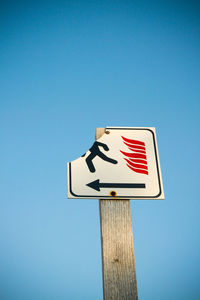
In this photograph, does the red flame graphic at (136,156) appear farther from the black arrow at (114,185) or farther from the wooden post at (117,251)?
A: the wooden post at (117,251)

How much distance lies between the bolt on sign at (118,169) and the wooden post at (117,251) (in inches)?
2.6

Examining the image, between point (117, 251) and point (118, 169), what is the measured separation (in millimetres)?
416

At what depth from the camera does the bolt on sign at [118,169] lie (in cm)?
155

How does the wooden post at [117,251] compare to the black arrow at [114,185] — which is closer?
the wooden post at [117,251]

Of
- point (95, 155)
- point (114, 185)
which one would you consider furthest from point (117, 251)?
point (95, 155)

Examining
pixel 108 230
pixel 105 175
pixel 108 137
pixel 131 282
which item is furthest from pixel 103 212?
pixel 108 137

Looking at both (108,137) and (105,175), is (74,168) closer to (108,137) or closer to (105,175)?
(105,175)

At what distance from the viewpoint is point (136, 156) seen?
1.68 m

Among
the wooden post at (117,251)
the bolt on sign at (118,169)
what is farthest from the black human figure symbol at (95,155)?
the wooden post at (117,251)

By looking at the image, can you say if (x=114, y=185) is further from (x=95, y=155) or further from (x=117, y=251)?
(x=117, y=251)

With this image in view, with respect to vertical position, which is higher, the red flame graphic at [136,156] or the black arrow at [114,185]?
the red flame graphic at [136,156]

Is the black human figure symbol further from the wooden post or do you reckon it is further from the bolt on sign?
the wooden post

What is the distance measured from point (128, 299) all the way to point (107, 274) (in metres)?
0.13

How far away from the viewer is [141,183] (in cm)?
160
